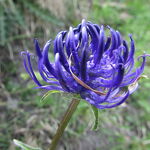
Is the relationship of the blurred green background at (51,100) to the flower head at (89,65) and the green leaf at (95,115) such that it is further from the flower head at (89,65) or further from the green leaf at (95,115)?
the green leaf at (95,115)

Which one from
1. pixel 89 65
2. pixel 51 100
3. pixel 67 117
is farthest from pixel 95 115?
pixel 51 100

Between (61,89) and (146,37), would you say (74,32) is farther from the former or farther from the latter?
(146,37)

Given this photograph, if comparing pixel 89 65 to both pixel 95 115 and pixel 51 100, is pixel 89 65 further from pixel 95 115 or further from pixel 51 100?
pixel 51 100

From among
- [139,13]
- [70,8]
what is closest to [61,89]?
[70,8]

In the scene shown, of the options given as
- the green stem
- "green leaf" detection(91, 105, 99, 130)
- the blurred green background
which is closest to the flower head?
"green leaf" detection(91, 105, 99, 130)

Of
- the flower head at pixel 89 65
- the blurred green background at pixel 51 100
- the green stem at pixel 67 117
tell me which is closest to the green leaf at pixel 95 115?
the flower head at pixel 89 65

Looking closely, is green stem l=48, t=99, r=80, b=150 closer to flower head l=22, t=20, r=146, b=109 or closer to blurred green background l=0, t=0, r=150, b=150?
flower head l=22, t=20, r=146, b=109
